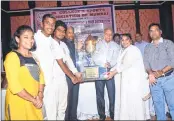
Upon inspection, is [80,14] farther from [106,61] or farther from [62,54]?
[62,54]

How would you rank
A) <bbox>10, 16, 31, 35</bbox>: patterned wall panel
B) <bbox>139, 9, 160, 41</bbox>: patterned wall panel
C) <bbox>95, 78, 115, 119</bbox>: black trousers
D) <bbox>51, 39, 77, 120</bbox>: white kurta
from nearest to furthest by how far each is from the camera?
<bbox>51, 39, 77, 120</bbox>: white kurta → <bbox>95, 78, 115, 119</bbox>: black trousers → <bbox>139, 9, 160, 41</bbox>: patterned wall panel → <bbox>10, 16, 31, 35</bbox>: patterned wall panel

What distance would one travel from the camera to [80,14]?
2.61 meters

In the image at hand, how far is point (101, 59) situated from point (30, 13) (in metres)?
1.19

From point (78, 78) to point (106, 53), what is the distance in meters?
0.33

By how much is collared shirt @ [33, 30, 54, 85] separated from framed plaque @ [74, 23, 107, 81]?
1.14 feet

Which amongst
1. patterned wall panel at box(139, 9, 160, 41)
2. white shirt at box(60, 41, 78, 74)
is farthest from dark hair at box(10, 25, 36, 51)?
patterned wall panel at box(139, 9, 160, 41)

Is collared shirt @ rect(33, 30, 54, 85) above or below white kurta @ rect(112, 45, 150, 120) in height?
above

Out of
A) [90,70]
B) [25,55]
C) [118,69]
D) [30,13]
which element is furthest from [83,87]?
[30,13]

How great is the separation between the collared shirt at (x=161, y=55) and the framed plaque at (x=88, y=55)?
401mm

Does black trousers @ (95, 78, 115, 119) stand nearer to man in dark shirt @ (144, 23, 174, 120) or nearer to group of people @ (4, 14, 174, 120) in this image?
group of people @ (4, 14, 174, 120)

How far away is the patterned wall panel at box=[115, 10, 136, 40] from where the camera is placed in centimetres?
232

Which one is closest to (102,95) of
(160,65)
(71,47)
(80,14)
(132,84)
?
(132,84)

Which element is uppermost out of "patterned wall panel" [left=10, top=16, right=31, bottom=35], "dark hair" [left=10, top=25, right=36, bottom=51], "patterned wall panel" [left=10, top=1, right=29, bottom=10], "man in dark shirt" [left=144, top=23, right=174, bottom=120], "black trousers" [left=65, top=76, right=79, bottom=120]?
"patterned wall panel" [left=10, top=1, right=29, bottom=10]

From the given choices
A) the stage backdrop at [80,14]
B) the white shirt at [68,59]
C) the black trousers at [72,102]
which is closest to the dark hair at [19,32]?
the white shirt at [68,59]
